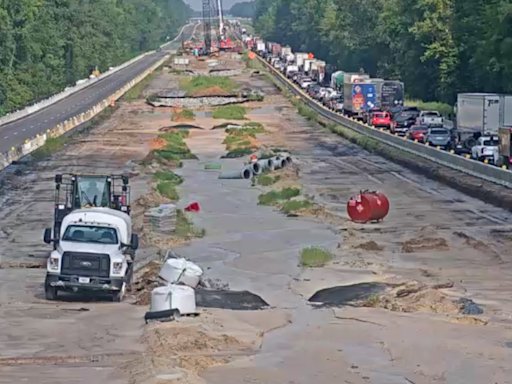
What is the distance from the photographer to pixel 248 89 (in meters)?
154

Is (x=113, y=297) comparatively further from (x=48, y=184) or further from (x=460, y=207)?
(x=48, y=184)

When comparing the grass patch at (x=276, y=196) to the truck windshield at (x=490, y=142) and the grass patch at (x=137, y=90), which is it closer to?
the truck windshield at (x=490, y=142)

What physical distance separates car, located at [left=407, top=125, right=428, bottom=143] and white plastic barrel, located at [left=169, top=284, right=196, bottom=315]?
47.9 m

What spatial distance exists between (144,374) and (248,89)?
5365 inches

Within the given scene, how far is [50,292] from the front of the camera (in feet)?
86.3

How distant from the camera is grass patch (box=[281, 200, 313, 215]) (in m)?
44.6

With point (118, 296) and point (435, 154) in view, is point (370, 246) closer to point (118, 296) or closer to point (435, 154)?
point (118, 296)

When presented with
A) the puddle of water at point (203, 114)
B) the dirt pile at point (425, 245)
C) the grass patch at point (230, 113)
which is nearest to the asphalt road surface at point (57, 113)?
the puddle of water at point (203, 114)

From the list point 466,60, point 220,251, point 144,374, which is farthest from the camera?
point 466,60

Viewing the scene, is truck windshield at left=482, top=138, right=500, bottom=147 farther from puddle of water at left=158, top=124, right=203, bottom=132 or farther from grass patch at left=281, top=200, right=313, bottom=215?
puddle of water at left=158, top=124, right=203, bottom=132

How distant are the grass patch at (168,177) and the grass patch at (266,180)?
3.75 meters

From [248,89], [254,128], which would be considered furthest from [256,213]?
[248,89]

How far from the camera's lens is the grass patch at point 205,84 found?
15038cm

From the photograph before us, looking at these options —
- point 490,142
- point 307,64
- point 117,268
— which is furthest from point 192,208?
point 307,64
